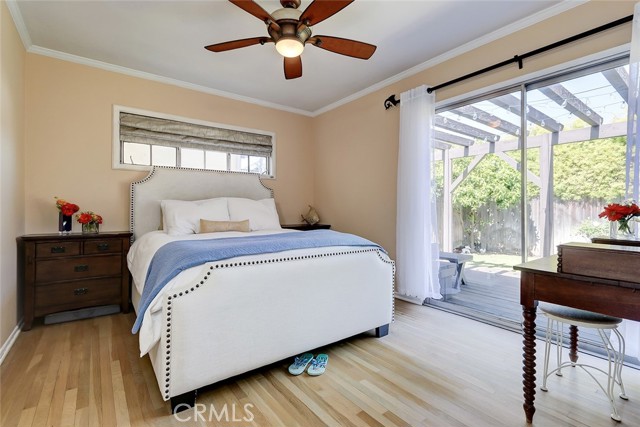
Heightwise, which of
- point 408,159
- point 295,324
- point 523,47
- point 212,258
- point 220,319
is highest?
point 523,47

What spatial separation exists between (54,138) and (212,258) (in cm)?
258

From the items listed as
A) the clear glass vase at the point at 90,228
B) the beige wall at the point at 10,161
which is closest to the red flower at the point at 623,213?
the beige wall at the point at 10,161

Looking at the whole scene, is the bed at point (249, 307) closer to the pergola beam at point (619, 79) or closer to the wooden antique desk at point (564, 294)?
the wooden antique desk at point (564, 294)

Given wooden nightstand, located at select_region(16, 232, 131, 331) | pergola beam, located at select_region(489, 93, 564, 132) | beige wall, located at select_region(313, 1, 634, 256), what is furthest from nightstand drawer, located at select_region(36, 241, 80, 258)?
pergola beam, located at select_region(489, 93, 564, 132)

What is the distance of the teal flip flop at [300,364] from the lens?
6.16ft

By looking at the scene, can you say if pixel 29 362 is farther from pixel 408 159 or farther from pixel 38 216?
pixel 408 159

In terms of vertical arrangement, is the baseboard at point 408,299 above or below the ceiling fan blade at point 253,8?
below

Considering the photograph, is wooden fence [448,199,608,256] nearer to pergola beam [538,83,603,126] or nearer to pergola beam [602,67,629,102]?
pergola beam [538,83,603,126]

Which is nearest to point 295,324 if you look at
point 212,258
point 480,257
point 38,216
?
point 212,258

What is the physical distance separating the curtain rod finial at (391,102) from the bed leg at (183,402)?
3228 millimetres

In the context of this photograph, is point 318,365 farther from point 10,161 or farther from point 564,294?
point 10,161

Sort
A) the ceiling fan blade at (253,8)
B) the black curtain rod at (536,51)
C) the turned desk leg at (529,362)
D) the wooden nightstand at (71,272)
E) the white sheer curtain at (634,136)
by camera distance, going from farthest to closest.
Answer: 1. the wooden nightstand at (71,272)
2. the black curtain rod at (536,51)
3. the white sheer curtain at (634,136)
4. the ceiling fan blade at (253,8)
5. the turned desk leg at (529,362)

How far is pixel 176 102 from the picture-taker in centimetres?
359

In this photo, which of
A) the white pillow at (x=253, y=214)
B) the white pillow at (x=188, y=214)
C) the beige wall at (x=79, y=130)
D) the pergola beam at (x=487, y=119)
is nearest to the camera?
the pergola beam at (x=487, y=119)
